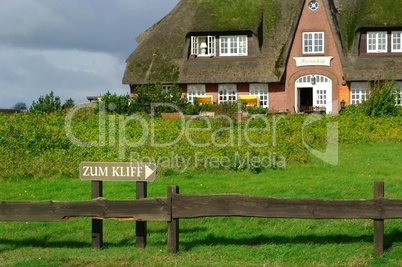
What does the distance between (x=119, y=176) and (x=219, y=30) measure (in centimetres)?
2947

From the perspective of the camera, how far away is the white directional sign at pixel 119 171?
42.1 ft

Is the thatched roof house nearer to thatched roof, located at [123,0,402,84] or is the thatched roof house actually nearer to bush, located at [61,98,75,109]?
thatched roof, located at [123,0,402,84]

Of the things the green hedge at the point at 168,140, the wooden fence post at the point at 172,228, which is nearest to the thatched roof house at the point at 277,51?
the green hedge at the point at 168,140

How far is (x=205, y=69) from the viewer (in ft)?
137

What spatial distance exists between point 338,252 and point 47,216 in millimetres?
5102

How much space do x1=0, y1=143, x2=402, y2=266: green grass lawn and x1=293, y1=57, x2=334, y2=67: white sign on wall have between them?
2270 centimetres

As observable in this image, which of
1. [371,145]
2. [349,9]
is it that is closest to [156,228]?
[371,145]

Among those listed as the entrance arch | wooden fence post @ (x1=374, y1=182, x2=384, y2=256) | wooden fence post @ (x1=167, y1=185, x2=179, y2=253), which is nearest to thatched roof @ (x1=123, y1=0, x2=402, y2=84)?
the entrance arch

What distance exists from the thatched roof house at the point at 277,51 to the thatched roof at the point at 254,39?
0.06 meters

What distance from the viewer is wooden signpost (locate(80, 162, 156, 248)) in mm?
12859

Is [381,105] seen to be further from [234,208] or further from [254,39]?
[234,208]

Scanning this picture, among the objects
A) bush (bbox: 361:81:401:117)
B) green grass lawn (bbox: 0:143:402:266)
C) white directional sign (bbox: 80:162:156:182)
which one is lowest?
green grass lawn (bbox: 0:143:402:266)

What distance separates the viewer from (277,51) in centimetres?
4169

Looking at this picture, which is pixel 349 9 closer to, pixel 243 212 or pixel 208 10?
pixel 208 10
